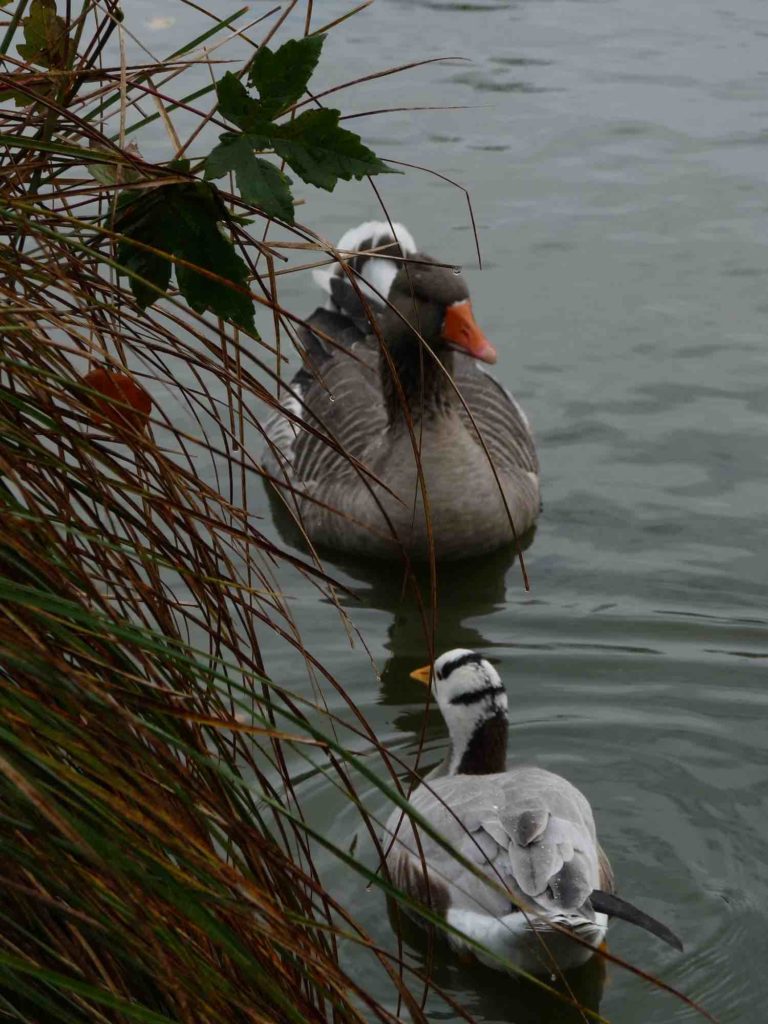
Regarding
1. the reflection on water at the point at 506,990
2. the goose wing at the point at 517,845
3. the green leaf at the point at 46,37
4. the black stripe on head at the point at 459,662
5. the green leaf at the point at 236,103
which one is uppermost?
the green leaf at the point at 46,37

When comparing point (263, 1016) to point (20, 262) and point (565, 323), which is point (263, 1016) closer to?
point (20, 262)

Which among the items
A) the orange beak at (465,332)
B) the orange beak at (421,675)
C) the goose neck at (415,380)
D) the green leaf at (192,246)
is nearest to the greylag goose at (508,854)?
the orange beak at (421,675)

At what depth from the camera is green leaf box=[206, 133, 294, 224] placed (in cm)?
228

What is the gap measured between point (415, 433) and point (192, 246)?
548 cm

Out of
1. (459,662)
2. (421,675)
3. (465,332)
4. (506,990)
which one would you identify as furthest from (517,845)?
(465,332)

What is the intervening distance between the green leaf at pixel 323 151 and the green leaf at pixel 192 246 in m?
0.13

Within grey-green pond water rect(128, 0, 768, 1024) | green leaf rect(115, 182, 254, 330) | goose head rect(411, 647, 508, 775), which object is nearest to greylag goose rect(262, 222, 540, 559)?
grey-green pond water rect(128, 0, 768, 1024)

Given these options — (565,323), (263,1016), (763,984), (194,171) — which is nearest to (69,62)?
(194,171)

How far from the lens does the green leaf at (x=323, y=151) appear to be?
232 cm

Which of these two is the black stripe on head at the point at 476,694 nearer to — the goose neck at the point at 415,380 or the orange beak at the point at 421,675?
the orange beak at the point at 421,675

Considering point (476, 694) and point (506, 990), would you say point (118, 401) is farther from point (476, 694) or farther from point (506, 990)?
point (476, 694)

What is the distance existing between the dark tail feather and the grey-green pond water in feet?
0.58

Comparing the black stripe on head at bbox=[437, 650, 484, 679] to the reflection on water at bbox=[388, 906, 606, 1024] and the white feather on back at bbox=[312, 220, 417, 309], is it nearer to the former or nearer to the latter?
the reflection on water at bbox=[388, 906, 606, 1024]

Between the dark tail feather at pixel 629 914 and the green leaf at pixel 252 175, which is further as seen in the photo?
the dark tail feather at pixel 629 914
